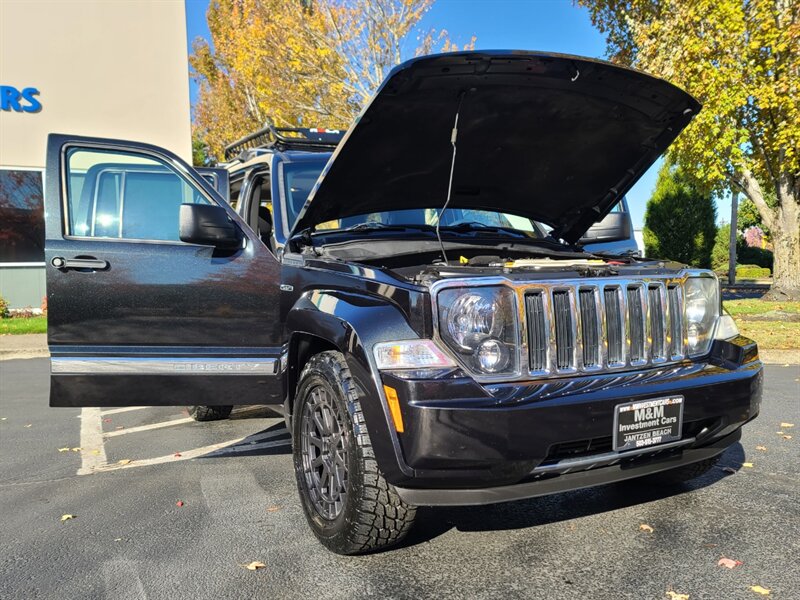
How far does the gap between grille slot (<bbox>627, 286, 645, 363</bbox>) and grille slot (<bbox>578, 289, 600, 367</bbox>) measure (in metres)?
0.19

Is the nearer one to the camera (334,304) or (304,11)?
(334,304)

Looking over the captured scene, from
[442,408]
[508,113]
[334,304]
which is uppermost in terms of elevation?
[508,113]

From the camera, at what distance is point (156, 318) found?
390 centimetres

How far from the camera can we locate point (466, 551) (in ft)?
10.1

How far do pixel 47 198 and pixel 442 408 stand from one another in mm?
2890

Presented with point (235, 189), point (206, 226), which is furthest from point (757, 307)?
point (206, 226)

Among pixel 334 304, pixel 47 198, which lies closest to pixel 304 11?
pixel 47 198

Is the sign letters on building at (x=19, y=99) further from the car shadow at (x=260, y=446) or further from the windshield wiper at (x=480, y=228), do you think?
the windshield wiper at (x=480, y=228)

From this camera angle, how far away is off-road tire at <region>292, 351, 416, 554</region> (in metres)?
2.74

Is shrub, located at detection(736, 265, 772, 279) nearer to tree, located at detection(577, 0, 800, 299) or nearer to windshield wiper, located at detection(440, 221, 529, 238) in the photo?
tree, located at detection(577, 0, 800, 299)

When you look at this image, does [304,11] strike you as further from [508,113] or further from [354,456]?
[354,456]

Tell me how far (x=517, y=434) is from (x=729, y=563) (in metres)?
1.20

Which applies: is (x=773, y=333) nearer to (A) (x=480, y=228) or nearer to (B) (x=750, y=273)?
(A) (x=480, y=228)

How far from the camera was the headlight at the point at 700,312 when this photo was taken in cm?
323
